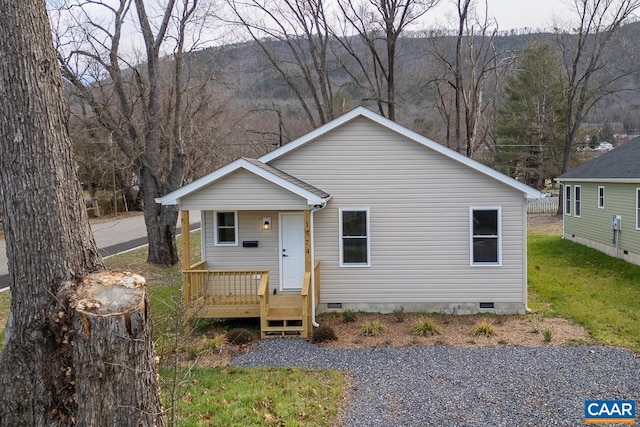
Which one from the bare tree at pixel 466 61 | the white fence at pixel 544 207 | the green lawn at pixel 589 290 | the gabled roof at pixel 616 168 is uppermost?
the bare tree at pixel 466 61

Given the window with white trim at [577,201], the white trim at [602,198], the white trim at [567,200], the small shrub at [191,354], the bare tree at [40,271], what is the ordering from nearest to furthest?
the bare tree at [40,271], the small shrub at [191,354], the white trim at [602,198], the window with white trim at [577,201], the white trim at [567,200]

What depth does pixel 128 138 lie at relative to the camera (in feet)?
52.1

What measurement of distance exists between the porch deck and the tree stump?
18.0 feet

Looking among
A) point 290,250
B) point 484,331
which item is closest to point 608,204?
point 484,331

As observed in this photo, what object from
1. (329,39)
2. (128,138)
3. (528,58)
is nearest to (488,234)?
(128,138)

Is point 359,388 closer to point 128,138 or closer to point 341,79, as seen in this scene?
point 128,138

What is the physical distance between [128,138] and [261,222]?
7.76 meters

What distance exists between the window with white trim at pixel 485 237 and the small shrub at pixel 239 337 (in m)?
5.10

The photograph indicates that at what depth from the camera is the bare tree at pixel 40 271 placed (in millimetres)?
3555

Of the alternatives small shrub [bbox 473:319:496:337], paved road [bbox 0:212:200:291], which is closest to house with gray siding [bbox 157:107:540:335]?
small shrub [bbox 473:319:496:337]

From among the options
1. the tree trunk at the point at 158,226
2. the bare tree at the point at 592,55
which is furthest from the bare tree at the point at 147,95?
the bare tree at the point at 592,55

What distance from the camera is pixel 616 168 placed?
15.9 m

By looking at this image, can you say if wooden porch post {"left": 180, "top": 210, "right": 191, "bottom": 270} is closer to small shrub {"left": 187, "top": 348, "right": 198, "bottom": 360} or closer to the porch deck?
the porch deck

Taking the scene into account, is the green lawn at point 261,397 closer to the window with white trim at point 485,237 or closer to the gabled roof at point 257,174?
the gabled roof at point 257,174
